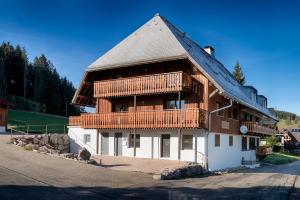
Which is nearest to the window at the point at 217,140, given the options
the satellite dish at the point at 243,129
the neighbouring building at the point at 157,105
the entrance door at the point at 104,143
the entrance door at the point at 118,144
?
the neighbouring building at the point at 157,105

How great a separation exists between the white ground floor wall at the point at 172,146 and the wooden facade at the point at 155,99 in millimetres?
1088

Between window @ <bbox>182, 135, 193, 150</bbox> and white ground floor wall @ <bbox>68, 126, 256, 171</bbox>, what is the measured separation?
24cm

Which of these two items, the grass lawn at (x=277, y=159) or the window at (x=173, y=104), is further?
the grass lawn at (x=277, y=159)

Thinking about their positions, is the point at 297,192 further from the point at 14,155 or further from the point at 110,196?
the point at 14,155

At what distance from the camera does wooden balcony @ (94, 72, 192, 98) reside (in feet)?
92.3

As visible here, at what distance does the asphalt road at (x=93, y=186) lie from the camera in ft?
49.1

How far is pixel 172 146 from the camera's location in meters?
29.5

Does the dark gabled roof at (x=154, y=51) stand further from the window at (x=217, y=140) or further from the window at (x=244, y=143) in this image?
the window at (x=244, y=143)

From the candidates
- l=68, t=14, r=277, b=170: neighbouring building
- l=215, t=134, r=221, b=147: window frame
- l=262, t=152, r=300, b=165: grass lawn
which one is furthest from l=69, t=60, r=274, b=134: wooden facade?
l=262, t=152, r=300, b=165: grass lawn

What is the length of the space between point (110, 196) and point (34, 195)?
285 cm

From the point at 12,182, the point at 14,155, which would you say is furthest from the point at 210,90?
the point at 12,182

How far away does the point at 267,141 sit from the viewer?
234 feet

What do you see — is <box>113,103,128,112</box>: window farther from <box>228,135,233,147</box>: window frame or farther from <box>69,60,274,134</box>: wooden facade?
<box>228,135,233,147</box>: window frame

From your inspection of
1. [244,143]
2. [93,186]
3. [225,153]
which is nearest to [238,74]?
[244,143]
